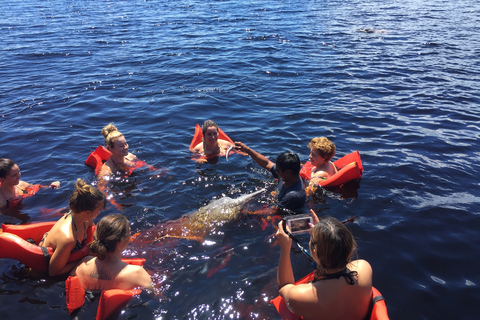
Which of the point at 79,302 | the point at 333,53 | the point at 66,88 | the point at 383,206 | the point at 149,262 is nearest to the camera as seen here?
the point at 79,302

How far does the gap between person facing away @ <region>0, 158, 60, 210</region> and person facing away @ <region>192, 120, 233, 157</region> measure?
354cm

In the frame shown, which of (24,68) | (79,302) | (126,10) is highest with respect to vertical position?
(126,10)

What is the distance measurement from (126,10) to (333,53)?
62.0 ft

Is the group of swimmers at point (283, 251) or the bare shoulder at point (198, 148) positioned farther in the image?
the bare shoulder at point (198, 148)

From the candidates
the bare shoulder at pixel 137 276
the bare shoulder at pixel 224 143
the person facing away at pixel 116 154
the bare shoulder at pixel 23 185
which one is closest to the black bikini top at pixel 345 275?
the bare shoulder at pixel 137 276

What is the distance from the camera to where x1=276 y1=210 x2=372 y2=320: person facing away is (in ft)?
10.2

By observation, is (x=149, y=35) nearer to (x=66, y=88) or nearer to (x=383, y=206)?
(x=66, y=88)

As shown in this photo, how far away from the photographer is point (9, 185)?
640 centimetres

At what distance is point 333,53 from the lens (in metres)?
15.7

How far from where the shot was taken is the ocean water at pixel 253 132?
459 cm

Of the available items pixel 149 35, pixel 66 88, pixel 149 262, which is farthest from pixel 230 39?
pixel 149 262

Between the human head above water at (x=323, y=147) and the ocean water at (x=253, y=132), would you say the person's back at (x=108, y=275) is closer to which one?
the ocean water at (x=253, y=132)

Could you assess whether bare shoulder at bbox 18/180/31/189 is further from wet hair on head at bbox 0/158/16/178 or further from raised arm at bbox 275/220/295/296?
raised arm at bbox 275/220/295/296

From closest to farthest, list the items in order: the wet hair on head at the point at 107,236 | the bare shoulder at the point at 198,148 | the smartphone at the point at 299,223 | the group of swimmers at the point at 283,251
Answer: the group of swimmers at the point at 283,251, the smartphone at the point at 299,223, the wet hair on head at the point at 107,236, the bare shoulder at the point at 198,148
